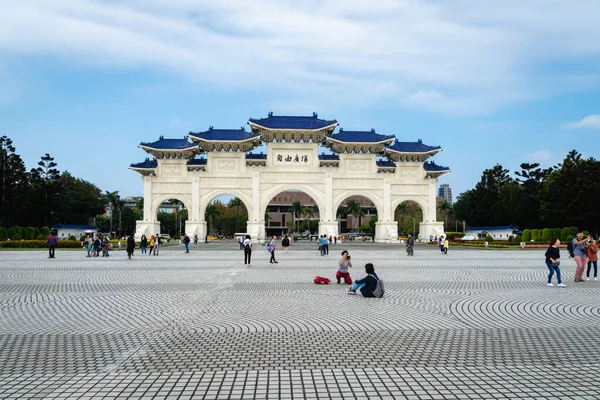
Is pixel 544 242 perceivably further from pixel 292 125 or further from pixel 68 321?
pixel 68 321

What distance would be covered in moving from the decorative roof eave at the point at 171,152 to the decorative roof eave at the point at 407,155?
21.6 metres

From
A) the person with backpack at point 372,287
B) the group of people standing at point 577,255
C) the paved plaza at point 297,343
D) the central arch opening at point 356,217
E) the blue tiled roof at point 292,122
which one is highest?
the blue tiled roof at point 292,122

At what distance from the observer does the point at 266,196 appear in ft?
184

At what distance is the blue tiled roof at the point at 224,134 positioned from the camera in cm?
5542

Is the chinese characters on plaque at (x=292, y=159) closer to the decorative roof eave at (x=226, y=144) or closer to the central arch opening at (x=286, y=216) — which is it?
the decorative roof eave at (x=226, y=144)

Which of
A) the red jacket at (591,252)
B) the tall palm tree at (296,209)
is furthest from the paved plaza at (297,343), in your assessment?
the tall palm tree at (296,209)

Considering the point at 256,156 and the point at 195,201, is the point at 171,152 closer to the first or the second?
the point at 195,201

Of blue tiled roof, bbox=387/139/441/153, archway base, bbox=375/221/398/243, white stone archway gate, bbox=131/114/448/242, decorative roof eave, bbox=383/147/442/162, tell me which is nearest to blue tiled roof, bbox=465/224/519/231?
white stone archway gate, bbox=131/114/448/242

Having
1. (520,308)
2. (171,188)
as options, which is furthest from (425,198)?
(520,308)

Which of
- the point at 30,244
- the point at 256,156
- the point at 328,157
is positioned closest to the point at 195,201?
the point at 256,156

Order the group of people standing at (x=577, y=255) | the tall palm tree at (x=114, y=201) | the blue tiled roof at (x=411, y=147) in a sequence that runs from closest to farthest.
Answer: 1. the group of people standing at (x=577, y=255)
2. the blue tiled roof at (x=411, y=147)
3. the tall palm tree at (x=114, y=201)

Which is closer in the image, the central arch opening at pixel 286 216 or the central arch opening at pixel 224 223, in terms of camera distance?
the central arch opening at pixel 224 223

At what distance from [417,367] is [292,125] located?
51.4 metres

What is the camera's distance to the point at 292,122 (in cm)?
5675
